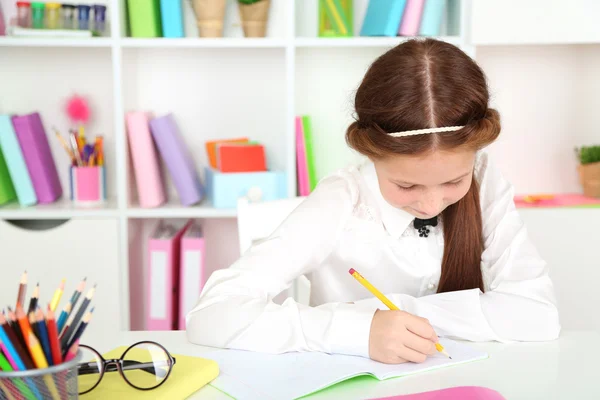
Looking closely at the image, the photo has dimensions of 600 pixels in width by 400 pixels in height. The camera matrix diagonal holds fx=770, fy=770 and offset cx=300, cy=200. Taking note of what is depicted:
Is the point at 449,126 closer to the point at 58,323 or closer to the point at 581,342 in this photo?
the point at 581,342

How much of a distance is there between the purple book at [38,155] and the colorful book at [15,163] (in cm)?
2

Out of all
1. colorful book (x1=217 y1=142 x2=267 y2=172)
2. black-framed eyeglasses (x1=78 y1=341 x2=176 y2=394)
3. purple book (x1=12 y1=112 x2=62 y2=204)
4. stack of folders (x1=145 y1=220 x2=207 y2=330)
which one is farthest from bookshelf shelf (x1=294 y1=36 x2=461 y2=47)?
black-framed eyeglasses (x1=78 y1=341 x2=176 y2=394)

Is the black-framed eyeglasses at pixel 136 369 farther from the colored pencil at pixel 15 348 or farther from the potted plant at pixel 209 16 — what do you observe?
the potted plant at pixel 209 16

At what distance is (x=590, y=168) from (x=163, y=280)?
1.40 meters

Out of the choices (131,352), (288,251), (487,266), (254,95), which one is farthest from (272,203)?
(254,95)

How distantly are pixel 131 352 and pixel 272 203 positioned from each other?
2.00 feet

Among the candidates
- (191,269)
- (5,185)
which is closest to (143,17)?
(5,185)

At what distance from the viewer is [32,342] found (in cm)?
74

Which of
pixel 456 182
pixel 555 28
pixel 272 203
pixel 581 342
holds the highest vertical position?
pixel 555 28

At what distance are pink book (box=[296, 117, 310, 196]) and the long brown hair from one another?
3.65 feet

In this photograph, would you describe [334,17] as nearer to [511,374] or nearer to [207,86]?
[207,86]

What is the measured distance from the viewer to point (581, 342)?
3.83ft

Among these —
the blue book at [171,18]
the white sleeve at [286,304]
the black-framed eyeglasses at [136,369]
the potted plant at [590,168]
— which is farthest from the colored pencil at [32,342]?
the potted plant at [590,168]

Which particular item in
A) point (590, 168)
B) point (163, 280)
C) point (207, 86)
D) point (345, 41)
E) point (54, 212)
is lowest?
point (163, 280)
